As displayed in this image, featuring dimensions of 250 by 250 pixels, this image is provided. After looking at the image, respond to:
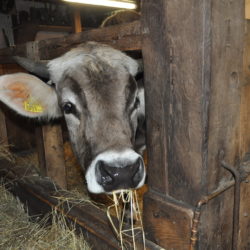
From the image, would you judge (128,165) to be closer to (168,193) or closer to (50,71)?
(168,193)

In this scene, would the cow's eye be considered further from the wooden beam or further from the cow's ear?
the wooden beam

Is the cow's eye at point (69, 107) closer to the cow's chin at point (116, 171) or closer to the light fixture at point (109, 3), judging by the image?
the cow's chin at point (116, 171)

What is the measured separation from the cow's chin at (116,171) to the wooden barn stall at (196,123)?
19 cm

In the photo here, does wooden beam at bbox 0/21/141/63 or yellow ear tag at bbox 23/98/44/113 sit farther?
yellow ear tag at bbox 23/98/44/113

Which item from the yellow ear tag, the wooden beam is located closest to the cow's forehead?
the wooden beam

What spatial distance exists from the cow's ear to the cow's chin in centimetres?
124

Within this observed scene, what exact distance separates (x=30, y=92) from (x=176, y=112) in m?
1.80

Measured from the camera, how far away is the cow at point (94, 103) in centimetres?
187

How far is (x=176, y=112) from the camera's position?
146 centimetres

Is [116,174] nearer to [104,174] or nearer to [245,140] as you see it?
[104,174]

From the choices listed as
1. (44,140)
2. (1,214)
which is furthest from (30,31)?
(1,214)

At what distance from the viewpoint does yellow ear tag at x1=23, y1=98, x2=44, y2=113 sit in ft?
9.17

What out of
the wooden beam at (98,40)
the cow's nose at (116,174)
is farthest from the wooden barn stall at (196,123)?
the wooden beam at (98,40)

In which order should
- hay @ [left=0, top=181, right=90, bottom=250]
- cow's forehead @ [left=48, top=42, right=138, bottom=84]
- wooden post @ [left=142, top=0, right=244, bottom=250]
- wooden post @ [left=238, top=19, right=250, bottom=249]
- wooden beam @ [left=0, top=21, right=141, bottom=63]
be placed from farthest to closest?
cow's forehead @ [left=48, top=42, right=138, bottom=84] → hay @ [left=0, top=181, right=90, bottom=250] → wooden beam @ [left=0, top=21, right=141, bottom=63] → wooden post @ [left=238, top=19, right=250, bottom=249] → wooden post @ [left=142, top=0, right=244, bottom=250]
